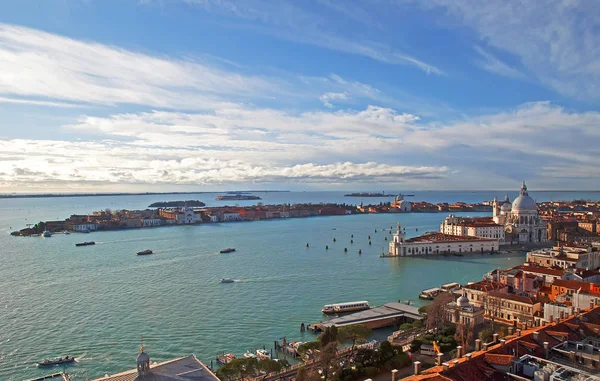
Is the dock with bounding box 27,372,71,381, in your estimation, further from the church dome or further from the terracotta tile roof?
the church dome

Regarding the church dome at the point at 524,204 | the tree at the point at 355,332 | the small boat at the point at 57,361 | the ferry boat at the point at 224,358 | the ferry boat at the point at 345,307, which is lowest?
the small boat at the point at 57,361

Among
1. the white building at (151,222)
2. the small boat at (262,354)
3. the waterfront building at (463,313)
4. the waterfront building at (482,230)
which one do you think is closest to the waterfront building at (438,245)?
the waterfront building at (482,230)

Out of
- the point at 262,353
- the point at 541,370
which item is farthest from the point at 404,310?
the point at 541,370

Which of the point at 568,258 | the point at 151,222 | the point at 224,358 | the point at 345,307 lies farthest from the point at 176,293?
the point at 151,222

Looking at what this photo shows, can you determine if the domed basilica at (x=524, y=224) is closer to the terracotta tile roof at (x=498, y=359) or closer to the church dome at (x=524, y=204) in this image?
the church dome at (x=524, y=204)

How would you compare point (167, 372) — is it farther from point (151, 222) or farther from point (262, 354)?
point (151, 222)

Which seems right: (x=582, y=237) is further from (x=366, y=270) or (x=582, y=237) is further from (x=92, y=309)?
(x=92, y=309)
